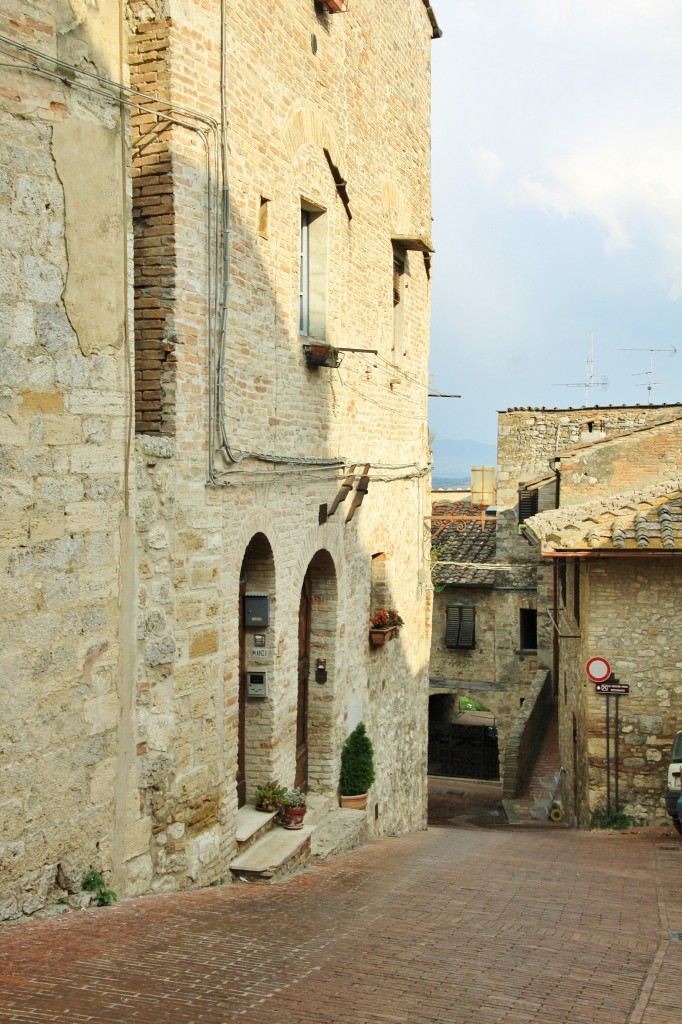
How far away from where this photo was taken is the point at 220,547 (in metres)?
8.02

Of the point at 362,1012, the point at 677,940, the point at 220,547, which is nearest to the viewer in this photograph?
the point at 362,1012

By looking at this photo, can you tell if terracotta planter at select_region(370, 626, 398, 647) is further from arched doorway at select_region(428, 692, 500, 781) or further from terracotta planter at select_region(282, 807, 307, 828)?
arched doorway at select_region(428, 692, 500, 781)

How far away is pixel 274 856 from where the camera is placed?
8500 mm

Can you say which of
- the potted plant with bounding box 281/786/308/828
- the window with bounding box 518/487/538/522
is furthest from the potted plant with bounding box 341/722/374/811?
the window with bounding box 518/487/538/522

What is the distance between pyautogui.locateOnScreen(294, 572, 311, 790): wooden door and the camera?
11.0 m

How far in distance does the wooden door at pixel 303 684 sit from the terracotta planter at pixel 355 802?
62 centimetres

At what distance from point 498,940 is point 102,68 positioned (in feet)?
20.6

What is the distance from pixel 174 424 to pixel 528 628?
70.3 feet

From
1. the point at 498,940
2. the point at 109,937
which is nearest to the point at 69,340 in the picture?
the point at 109,937

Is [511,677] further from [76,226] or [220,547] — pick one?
[76,226]

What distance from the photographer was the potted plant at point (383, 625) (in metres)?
12.9

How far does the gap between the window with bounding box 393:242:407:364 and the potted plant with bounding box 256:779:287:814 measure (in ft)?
23.0

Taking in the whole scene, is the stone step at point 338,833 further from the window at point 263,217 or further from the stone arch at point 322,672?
the window at point 263,217

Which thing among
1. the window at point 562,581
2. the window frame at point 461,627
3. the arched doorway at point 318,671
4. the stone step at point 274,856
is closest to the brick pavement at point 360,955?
the stone step at point 274,856
